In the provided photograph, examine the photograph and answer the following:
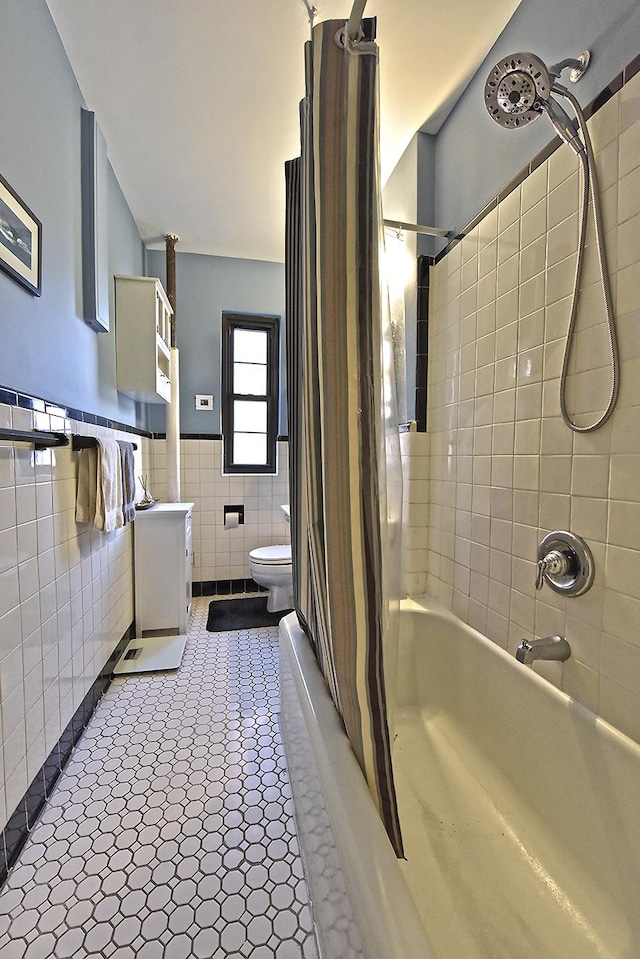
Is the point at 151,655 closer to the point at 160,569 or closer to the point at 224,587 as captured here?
the point at 160,569

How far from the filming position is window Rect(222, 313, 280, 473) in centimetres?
317

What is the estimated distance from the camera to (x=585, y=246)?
1026mm

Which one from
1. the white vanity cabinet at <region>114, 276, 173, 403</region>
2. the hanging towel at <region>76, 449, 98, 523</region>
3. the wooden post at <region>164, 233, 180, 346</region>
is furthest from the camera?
the wooden post at <region>164, 233, 180, 346</region>

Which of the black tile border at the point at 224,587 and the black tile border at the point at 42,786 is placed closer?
the black tile border at the point at 42,786

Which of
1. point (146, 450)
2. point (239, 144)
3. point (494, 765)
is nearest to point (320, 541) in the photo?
point (494, 765)

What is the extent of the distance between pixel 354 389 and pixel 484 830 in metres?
1.21

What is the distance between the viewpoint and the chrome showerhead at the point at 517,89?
97cm

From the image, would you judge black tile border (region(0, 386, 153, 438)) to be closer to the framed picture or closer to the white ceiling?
the framed picture

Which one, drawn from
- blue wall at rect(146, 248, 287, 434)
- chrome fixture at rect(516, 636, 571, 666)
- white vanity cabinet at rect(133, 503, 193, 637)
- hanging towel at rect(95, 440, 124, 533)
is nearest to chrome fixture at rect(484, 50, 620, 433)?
chrome fixture at rect(516, 636, 571, 666)

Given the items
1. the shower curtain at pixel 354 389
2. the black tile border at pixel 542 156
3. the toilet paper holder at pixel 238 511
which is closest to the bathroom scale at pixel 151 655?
the toilet paper holder at pixel 238 511

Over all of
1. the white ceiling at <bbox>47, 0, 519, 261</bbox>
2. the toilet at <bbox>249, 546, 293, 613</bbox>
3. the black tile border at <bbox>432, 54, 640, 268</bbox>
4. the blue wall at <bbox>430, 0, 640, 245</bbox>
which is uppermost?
the white ceiling at <bbox>47, 0, 519, 261</bbox>

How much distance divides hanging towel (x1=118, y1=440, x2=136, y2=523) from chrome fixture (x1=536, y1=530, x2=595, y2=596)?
1.66 m

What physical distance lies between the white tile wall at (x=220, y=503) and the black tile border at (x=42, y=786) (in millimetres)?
1349

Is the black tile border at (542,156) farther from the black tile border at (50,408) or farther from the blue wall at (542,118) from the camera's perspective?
the black tile border at (50,408)
